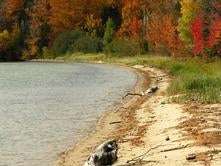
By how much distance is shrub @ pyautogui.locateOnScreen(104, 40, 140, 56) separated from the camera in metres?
88.6

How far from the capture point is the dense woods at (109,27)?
6397 cm

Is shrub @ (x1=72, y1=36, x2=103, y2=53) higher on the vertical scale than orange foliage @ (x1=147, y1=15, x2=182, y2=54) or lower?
lower

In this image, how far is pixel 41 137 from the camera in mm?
23297

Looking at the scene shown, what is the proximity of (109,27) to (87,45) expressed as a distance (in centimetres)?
507

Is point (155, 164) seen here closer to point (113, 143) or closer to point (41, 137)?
point (113, 143)

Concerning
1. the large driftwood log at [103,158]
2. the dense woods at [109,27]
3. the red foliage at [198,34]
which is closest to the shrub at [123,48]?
the dense woods at [109,27]

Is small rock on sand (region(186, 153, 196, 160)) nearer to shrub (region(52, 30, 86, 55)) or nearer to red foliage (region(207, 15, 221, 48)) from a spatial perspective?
red foliage (region(207, 15, 221, 48))

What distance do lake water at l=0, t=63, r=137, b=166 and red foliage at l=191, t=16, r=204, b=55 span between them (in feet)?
35.9

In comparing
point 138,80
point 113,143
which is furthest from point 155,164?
point 138,80

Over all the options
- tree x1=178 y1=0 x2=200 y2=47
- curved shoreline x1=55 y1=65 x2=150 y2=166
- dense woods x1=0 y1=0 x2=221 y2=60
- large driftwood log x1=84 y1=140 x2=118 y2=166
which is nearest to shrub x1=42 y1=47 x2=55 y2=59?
dense woods x1=0 y1=0 x2=221 y2=60

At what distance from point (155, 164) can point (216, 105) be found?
980 cm

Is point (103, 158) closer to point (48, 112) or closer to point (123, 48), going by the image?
point (48, 112)

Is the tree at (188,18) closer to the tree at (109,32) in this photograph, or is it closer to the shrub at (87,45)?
the tree at (109,32)

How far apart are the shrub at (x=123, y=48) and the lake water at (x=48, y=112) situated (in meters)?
34.6
